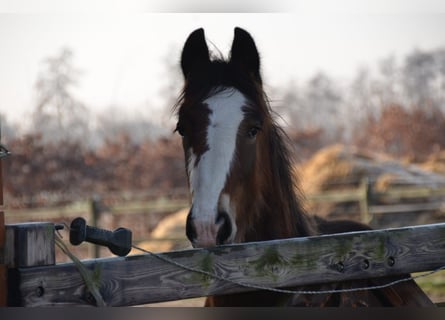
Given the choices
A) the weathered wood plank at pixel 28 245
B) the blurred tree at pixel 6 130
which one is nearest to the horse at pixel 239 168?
the weathered wood plank at pixel 28 245

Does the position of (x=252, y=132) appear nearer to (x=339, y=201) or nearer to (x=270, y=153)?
(x=270, y=153)

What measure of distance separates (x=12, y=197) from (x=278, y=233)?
15791 mm

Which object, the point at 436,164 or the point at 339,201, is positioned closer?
the point at 339,201

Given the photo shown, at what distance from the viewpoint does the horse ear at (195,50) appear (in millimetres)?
3494

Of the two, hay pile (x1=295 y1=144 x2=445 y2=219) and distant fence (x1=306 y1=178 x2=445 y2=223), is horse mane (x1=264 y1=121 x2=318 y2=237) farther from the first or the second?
hay pile (x1=295 y1=144 x2=445 y2=219)

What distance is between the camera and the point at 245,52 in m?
3.43

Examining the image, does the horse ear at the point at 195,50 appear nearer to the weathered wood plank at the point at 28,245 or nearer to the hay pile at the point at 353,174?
the weathered wood plank at the point at 28,245

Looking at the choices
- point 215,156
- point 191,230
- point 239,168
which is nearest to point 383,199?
point 239,168

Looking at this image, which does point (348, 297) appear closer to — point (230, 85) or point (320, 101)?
point (230, 85)

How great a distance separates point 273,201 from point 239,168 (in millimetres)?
385

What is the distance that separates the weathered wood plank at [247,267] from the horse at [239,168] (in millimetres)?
131

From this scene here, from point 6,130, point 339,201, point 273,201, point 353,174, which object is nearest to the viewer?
point 273,201

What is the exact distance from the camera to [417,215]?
14.0 m

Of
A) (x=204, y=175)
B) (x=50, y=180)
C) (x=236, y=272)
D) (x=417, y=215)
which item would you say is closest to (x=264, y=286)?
(x=236, y=272)
